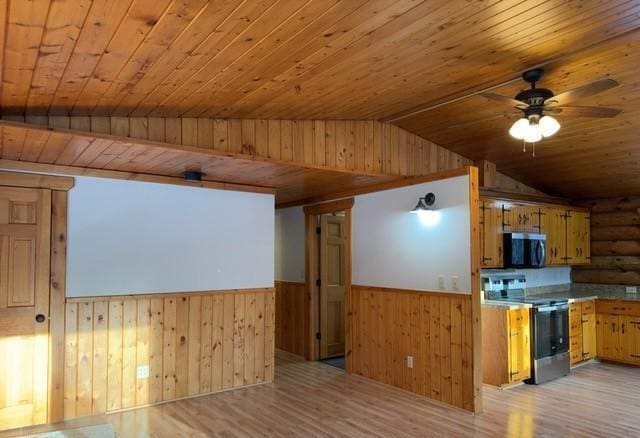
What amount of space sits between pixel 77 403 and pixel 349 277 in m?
3.09

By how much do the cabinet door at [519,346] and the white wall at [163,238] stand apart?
2719mm

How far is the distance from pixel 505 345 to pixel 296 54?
3872 millimetres

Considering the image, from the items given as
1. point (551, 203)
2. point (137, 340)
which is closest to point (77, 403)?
point (137, 340)

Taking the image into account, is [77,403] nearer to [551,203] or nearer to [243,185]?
[243,185]

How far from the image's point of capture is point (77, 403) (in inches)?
163

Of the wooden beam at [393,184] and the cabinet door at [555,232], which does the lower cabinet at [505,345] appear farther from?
the wooden beam at [393,184]

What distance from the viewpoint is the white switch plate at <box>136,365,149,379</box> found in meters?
4.45

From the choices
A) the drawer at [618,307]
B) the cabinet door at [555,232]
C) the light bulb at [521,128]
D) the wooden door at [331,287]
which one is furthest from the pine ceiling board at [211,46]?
the drawer at [618,307]

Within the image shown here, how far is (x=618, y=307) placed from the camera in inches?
240

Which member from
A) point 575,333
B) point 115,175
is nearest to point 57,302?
point 115,175

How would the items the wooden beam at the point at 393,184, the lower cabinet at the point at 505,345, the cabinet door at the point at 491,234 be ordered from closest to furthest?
the wooden beam at the point at 393,184, the lower cabinet at the point at 505,345, the cabinet door at the point at 491,234

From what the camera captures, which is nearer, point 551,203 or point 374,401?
point 374,401

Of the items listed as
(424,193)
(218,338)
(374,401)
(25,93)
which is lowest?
(374,401)

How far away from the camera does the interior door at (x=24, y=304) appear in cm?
390
